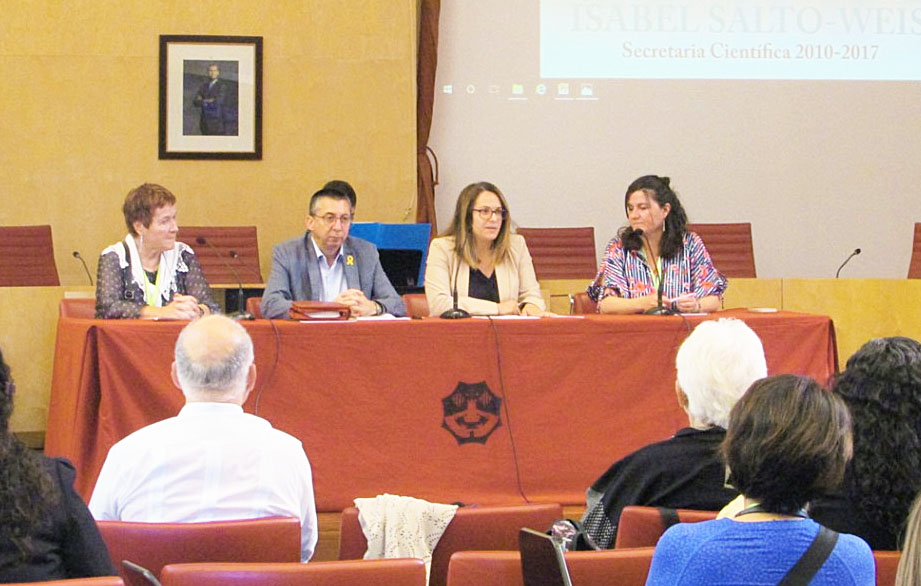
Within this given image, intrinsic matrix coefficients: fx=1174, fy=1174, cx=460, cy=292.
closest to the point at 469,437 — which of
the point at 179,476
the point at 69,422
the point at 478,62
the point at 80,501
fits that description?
the point at 69,422

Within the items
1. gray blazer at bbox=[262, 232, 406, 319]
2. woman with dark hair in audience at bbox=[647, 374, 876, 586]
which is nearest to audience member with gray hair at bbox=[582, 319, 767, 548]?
woman with dark hair in audience at bbox=[647, 374, 876, 586]

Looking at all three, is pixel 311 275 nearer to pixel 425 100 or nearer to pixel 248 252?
pixel 248 252

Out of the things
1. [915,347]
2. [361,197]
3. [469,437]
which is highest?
[361,197]

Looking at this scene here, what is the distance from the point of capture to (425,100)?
766cm

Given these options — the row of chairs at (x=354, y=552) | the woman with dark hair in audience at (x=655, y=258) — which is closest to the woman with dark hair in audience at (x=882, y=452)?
the row of chairs at (x=354, y=552)

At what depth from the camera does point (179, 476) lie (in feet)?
7.13

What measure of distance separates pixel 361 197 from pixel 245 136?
829mm

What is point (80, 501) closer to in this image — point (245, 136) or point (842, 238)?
point (245, 136)

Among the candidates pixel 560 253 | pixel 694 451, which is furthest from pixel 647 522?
pixel 560 253

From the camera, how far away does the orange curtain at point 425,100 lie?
7621 mm

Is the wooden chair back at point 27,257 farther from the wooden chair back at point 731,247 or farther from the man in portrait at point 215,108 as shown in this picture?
the wooden chair back at point 731,247

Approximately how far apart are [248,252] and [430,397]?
3376mm

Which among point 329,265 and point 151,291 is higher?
point 329,265

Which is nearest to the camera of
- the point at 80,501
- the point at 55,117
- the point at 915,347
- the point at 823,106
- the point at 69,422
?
the point at 80,501
